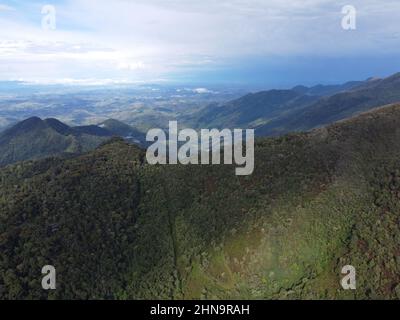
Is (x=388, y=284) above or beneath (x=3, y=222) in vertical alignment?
beneath

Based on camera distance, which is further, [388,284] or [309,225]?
[309,225]

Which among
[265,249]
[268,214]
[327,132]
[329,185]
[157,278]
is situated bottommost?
[157,278]

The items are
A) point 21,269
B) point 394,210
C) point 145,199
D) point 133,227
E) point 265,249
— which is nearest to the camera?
point 21,269

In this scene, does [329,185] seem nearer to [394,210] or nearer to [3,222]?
[394,210]

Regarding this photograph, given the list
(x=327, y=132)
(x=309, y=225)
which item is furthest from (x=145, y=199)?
(x=327, y=132)

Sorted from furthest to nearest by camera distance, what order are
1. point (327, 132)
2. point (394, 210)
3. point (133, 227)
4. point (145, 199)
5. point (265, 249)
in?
point (327, 132)
point (145, 199)
point (133, 227)
point (394, 210)
point (265, 249)

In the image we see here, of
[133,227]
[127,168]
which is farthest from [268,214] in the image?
[127,168]
